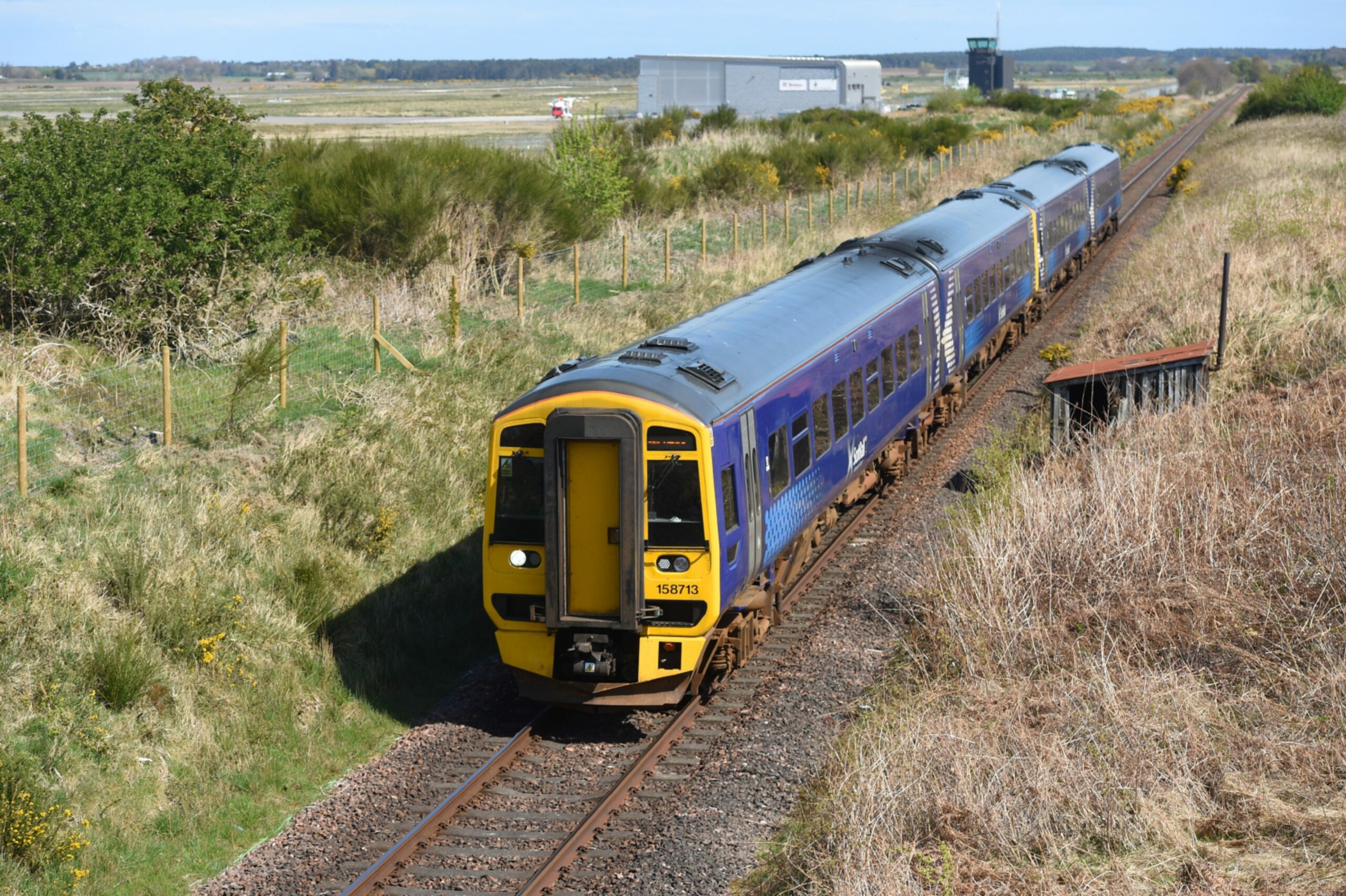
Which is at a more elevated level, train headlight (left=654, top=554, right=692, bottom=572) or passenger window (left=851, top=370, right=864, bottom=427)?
passenger window (left=851, top=370, right=864, bottom=427)

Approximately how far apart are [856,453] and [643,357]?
387 cm

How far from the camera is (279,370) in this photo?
1566 centimetres

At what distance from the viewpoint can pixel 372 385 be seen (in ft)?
53.9

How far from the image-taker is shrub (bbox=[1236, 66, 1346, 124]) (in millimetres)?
75062

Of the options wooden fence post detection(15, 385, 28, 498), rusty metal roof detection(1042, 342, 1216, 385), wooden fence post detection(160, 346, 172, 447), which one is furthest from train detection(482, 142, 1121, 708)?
wooden fence post detection(160, 346, 172, 447)

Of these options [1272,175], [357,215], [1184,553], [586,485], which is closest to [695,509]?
[586,485]

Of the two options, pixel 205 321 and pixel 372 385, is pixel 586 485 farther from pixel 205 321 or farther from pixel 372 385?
pixel 205 321

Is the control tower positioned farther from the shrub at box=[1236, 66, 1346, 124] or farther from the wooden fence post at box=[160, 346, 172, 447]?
the wooden fence post at box=[160, 346, 172, 447]

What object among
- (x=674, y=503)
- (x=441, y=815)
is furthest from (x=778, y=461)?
(x=441, y=815)

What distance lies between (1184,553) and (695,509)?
4036 mm

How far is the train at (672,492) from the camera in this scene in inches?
365

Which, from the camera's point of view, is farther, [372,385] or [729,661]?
[372,385]

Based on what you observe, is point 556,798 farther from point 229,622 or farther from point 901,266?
point 901,266

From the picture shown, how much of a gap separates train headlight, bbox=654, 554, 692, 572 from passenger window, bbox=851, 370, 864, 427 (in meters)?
4.26
